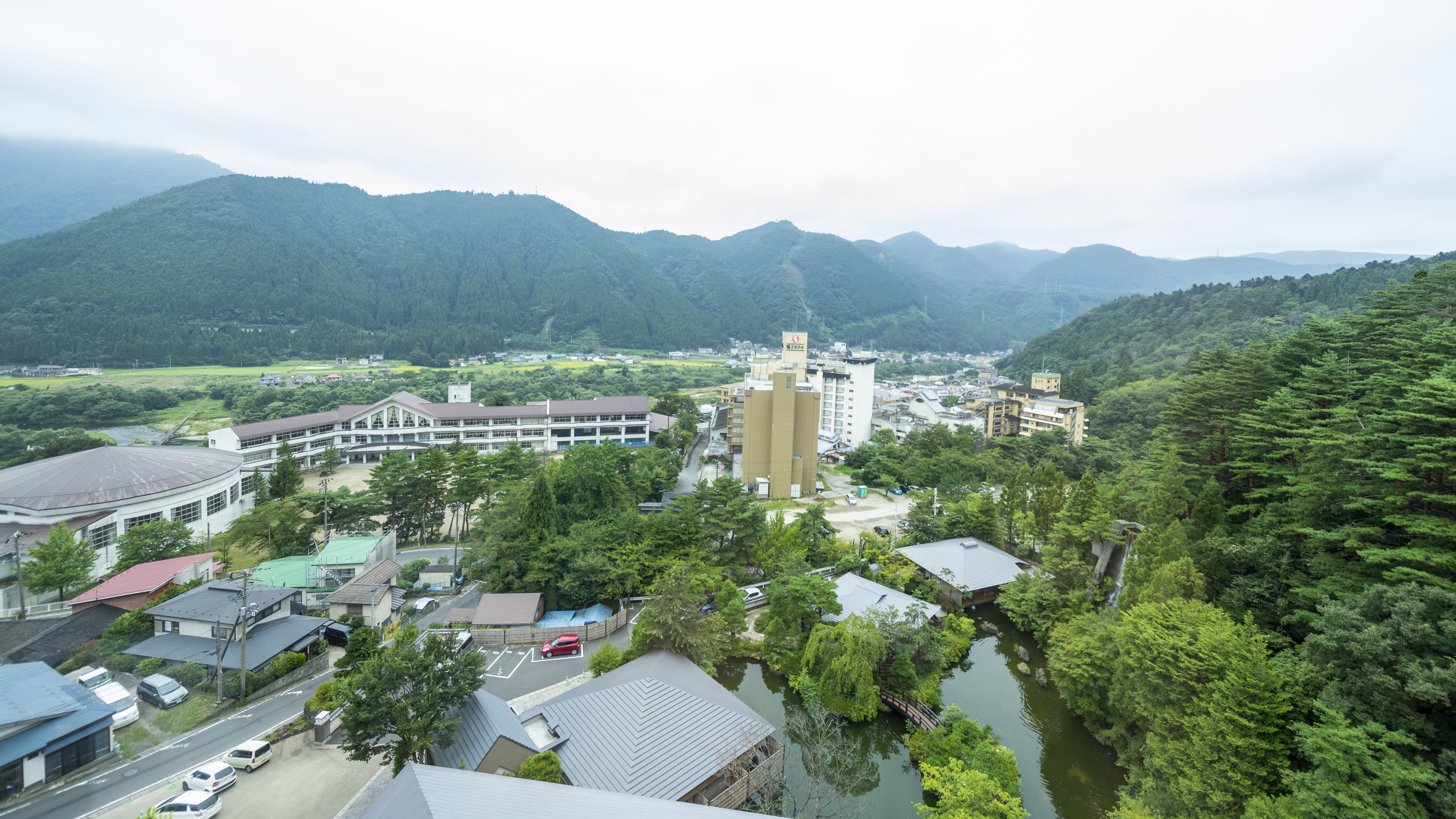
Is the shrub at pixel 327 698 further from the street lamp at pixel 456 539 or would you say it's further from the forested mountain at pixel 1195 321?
the forested mountain at pixel 1195 321

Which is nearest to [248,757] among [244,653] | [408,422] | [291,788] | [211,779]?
[211,779]

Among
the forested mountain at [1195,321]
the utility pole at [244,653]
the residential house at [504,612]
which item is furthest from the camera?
the forested mountain at [1195,321]

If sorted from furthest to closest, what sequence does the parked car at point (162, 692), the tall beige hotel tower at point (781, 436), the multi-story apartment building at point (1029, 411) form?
the multi-story apartment building at point (1029, 411) → the tall beige hotel tower at point (781, 436) → the parked car at point (162, 692)

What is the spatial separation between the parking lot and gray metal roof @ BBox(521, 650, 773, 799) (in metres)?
3.63

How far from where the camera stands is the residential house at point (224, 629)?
14695 mm

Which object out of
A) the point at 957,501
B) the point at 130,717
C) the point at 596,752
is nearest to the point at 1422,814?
the point at 596,752

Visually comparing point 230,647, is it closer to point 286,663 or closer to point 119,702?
point 286,663

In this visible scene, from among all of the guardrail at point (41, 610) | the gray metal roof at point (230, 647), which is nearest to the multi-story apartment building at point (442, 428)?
the guardrail at point (41, 610)

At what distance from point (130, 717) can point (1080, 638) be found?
2419cm

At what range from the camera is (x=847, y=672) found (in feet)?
48.5

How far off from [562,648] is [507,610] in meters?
2.80

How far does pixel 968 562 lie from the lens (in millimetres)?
22578

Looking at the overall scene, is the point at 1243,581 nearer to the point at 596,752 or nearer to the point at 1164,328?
the point at 596,752

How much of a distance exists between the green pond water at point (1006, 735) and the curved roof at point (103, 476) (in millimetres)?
25592
